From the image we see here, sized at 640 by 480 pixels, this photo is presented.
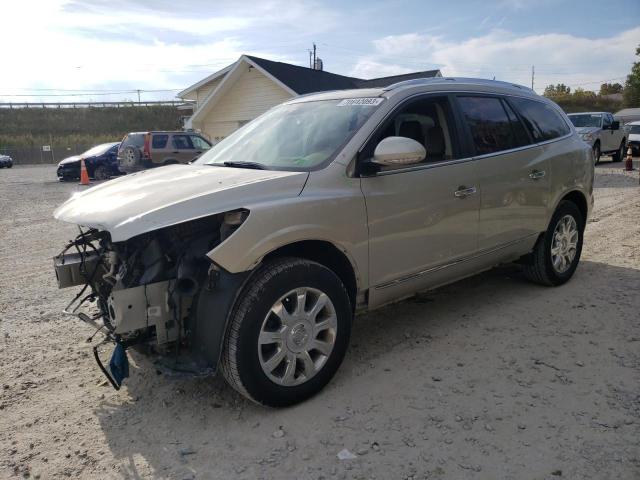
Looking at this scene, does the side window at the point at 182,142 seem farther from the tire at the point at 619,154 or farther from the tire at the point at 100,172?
the tire at the point at 619,154

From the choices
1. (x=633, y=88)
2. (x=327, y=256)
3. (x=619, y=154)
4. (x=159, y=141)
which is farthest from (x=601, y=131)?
(x=633, y=88)

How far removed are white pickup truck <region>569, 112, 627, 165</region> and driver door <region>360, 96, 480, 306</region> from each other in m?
16.3

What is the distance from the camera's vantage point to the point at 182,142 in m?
16.9

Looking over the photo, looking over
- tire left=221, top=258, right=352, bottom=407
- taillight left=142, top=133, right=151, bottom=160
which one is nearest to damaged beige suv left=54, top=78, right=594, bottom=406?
tire left=221, top=258, right=352, bottom=407

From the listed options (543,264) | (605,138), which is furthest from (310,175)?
(605,138)

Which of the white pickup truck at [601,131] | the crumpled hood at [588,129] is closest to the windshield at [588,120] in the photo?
the white pickup truck at [601,131]

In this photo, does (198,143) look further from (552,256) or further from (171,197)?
(171,197)

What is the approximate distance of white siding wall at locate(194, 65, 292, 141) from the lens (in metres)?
20.1

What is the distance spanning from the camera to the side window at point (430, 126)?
3.76 metres

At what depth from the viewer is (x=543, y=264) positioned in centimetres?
494

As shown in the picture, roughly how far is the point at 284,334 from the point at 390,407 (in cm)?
79

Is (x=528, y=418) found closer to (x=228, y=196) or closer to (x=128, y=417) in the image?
(x=228, y=196)

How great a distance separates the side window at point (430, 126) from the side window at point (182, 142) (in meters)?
14.1

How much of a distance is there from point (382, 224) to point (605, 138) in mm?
18864
